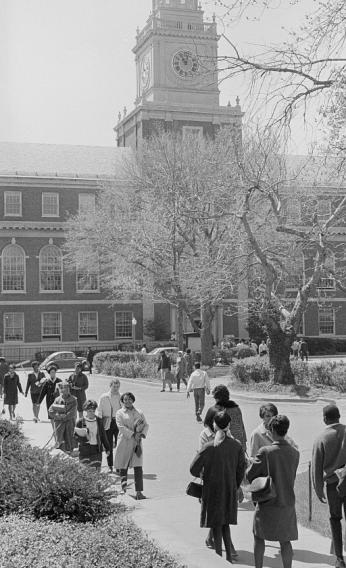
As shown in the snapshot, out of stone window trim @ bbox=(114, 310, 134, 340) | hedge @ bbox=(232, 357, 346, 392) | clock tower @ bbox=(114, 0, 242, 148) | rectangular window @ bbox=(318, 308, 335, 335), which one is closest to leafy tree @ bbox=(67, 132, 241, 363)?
hedge @ bbox=(232, 357, 346, 392)

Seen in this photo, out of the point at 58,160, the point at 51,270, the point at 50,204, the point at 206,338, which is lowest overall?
the point at 206,338

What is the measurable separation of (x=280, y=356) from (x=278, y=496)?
21262mm

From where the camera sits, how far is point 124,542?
→ 6.73 meters

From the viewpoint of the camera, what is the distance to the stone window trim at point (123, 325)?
62188mm

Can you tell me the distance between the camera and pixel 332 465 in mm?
8852

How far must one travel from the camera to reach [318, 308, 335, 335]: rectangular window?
215ft

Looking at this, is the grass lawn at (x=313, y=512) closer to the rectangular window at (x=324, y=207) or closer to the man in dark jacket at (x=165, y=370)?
the man in dark jacket at (x=165, y=370)

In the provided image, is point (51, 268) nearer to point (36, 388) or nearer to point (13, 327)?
point (13, 327)

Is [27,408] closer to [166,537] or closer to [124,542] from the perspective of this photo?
[166,537]

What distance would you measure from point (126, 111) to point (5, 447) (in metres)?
59.2

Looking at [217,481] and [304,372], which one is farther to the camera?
[304,372]

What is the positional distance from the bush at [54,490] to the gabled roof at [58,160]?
52055 millimetres

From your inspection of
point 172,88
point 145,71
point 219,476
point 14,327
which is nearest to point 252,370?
point 219,476

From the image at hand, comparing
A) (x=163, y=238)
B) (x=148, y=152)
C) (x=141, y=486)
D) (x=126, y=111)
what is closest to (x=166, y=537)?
(x=141, y=486)
